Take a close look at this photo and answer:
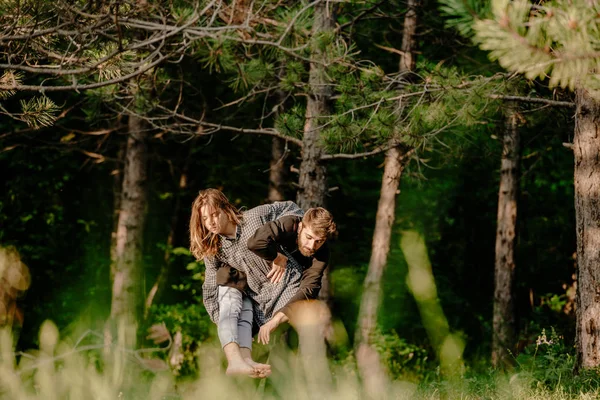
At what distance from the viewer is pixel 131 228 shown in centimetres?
1069

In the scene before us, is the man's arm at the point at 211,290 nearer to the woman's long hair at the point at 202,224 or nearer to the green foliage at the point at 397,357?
the woman's long hair at the point at 202,224

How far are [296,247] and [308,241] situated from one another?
383 millimetres

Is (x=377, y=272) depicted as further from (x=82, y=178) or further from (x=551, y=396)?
(x=82, y=178)

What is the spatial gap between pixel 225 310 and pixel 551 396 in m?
2.14

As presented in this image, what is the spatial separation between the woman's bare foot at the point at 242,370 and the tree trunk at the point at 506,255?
6.08 meters

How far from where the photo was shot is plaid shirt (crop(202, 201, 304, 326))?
479 centimetres

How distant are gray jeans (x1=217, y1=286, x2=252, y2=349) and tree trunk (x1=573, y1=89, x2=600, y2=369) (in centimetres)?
264

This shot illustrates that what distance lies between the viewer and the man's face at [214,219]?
473cm

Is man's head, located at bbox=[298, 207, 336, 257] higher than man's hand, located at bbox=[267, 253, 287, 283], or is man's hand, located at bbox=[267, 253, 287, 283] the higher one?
man's head, located at bbox=[298, 207, 336, 257]

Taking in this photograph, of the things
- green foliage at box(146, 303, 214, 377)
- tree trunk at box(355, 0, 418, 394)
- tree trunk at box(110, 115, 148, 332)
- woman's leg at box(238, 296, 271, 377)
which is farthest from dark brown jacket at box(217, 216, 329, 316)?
green foliage at box(146, 303, 214, 377)

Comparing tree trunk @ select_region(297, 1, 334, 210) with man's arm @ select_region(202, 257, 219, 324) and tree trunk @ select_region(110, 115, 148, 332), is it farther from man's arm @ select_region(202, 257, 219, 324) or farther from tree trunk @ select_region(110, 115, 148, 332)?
tree trunk @ select_region(110, 115, 148, 332)

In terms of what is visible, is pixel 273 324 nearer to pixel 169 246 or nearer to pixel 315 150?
pixel 315 150

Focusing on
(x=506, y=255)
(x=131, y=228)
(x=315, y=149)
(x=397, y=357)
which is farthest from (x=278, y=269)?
(x=397, y=357)

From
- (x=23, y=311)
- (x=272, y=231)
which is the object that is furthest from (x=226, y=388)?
(x=23, y=311)
